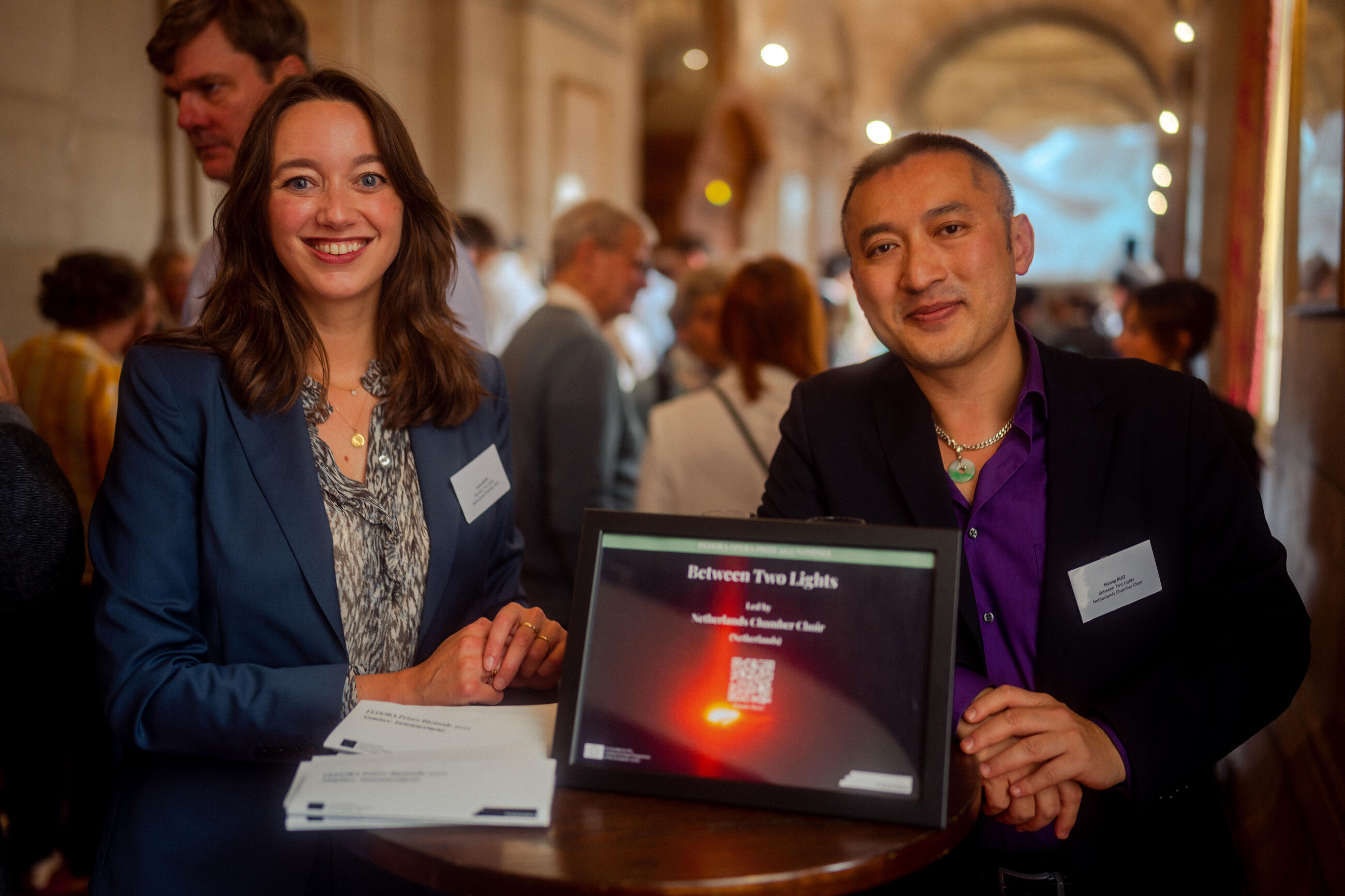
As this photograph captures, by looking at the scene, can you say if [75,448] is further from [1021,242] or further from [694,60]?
[694,60]

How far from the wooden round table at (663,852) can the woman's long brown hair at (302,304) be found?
84cm

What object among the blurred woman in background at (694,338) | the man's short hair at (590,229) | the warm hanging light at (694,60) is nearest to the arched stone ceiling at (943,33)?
the warm hanging light at (694,60)

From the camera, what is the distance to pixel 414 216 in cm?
194

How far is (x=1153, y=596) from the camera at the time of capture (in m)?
1.60

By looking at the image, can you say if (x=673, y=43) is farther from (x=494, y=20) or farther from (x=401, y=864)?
(x=401, y=864)

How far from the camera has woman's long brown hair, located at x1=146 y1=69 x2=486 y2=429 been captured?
1.70 meters

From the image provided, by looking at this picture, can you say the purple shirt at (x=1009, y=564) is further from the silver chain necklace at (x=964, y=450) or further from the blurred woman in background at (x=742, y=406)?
the blurred woman in background at (x=742, y=406)

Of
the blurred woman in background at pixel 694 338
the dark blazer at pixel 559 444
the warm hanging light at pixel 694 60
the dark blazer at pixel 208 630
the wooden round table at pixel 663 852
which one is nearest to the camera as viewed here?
the wooden round table at pixel 663 852

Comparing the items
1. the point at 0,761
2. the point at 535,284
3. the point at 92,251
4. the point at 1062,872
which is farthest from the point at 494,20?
the point at 1062,872

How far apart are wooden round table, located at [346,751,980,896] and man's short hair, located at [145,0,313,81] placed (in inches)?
77.9

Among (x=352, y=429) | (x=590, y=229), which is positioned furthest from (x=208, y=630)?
(x=590, y=229)

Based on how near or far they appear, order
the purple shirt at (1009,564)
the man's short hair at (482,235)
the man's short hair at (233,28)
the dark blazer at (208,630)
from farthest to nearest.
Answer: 1. the man's short hair at (482,235)
2. the man's short hair at (233,28)
3. the purple shirt at (1009,564)
4. the dark blazer at (208,630)

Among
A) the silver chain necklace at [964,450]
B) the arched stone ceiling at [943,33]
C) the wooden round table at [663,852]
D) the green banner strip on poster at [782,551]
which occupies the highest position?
the arched stone ceiling at [943,33]

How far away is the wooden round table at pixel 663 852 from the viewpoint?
1055 mm
